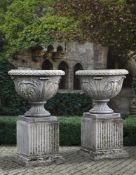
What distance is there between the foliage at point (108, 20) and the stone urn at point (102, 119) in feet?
2.92

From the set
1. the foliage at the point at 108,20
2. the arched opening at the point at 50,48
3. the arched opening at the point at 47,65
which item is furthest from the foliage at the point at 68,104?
the foliage at the point at 108,20

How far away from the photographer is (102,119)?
393 inches

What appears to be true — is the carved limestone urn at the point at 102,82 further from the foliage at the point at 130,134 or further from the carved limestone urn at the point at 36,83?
the foliage at the point at 130,134

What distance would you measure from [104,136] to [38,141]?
1.37 metres

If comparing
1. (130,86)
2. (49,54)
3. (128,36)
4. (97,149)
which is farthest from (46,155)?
(130,86)

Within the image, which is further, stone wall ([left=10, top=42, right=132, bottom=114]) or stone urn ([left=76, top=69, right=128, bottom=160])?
stone wall ([left=10, top=42, right=132, bottom=114])

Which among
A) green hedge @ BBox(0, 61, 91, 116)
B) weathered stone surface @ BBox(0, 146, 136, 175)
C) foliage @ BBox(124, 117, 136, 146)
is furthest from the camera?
green hedge @ BBox(0, 61, 91, 116)

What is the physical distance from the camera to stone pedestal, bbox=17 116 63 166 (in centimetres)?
933

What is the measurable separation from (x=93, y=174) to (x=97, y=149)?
1.43 meters

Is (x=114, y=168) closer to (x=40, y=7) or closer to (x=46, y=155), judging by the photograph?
(x=46, y=155)

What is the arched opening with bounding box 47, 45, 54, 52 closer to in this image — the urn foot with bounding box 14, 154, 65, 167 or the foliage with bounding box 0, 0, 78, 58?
the foliage with bounding box 0, 0, 78, 58

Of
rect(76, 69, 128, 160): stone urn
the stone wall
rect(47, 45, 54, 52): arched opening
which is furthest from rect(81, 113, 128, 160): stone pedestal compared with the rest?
the stone wall

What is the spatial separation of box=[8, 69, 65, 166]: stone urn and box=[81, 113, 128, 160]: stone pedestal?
0.78 meters

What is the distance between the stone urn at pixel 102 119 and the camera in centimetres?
977
